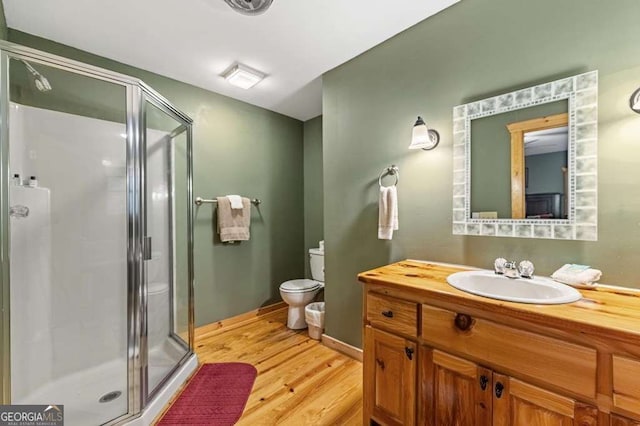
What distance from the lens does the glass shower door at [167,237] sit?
198 cm

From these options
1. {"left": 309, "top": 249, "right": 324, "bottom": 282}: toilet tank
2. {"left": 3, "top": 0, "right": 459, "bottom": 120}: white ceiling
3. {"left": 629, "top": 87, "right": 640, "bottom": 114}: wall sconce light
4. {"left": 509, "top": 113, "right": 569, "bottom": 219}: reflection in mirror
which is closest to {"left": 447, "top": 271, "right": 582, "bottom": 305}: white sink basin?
{"left": 509, "top": 113, "right": 569, "bottom": 219}: reflection in mirror

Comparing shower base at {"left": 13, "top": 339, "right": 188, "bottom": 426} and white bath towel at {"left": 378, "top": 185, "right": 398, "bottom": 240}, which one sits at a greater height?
white bath towel at {"left": 378, "top": 185, "right": 398, "bottom": 240}

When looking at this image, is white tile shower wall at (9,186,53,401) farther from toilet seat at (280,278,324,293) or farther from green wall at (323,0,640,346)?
green wall at (323,0,640,346)

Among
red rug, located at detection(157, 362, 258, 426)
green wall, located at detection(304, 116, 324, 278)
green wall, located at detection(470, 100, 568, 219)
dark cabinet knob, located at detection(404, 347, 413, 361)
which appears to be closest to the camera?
dark cabinet knob, located at detection(404, 347, 413, 361)

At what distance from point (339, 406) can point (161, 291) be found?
163 centimetres

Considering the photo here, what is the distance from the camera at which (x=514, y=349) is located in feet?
2.90

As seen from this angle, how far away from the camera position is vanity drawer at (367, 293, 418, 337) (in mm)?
1152

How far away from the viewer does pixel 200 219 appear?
249 cm

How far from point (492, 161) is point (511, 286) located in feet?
2.14

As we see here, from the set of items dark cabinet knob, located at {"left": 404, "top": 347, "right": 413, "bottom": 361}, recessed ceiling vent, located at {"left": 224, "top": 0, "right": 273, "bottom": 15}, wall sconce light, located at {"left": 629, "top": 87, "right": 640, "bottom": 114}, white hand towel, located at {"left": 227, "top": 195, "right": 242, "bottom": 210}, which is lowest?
dark cabinet knob, located at {"left": 404, "top": 347, "right": 413, "bottom": 361}

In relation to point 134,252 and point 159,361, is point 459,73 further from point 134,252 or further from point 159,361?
point 159,361

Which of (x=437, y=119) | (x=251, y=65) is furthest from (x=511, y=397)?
(x=251, y=65)

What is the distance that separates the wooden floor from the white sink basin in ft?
3.27

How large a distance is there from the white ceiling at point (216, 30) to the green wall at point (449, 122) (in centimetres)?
19
